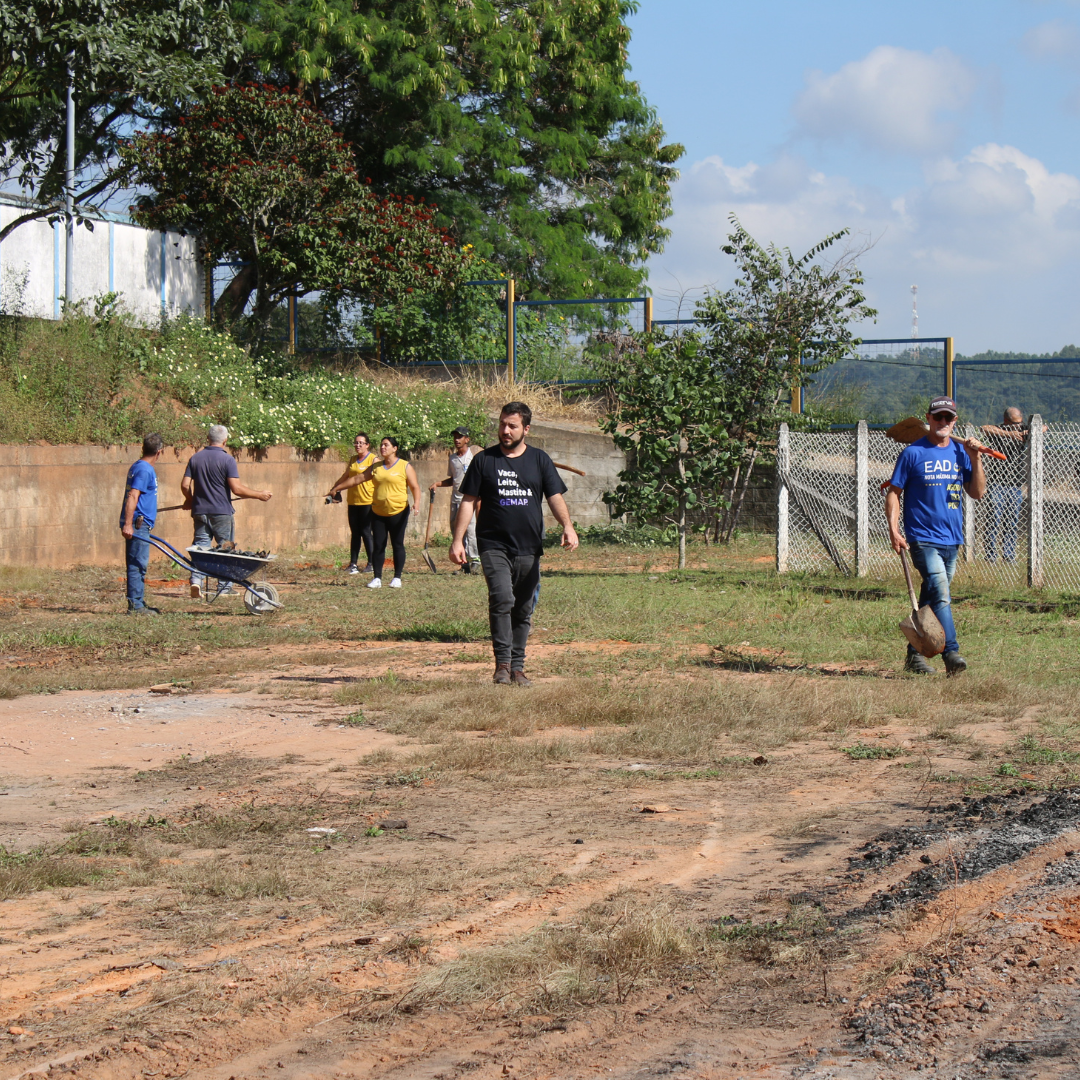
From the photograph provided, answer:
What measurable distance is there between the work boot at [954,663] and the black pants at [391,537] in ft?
23.4

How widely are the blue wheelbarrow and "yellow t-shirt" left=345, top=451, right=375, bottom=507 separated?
A: 2.88 m

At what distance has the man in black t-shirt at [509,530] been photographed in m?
8.34

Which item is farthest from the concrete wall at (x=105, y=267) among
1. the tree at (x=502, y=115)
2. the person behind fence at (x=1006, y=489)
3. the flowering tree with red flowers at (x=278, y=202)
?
the person behind fence at (x=1006, y=489)

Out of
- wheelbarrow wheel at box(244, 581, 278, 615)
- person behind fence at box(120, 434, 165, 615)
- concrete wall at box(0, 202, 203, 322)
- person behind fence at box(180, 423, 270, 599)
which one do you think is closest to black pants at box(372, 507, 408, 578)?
person behind fence at box(180, 423, 270, 599)

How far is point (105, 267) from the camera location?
19.8 m

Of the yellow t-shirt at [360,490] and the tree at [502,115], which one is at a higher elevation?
the tree at [502,115]

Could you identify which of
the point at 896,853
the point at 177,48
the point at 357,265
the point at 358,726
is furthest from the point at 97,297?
the point at 896,853

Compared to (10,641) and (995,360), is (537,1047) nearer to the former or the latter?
(10,641)

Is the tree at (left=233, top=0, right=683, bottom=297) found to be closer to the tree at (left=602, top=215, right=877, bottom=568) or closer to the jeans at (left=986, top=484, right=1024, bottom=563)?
the tree at (left=602, top=215, right=877, bottom=568)

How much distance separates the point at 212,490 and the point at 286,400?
7112mm

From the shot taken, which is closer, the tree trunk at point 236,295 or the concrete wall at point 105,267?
the concrete wall at point 105,267

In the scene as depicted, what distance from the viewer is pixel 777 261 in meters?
19.7

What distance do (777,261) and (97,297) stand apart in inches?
425

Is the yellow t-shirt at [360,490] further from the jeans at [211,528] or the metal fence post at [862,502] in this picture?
the metal fence post at [862,502]
